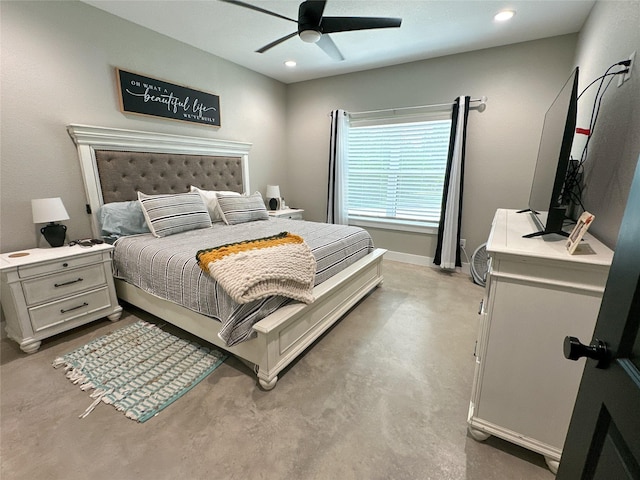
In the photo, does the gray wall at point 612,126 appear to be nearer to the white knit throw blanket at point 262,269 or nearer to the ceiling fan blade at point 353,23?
the ceiling fan blade at point 353,23

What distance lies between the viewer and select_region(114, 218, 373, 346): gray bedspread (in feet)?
5.51

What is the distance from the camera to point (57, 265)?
82.1 inches

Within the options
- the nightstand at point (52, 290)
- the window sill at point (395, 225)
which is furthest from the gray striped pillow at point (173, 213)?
the window sill at point (395, 225)

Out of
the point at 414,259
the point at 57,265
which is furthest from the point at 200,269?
the point at 414,259

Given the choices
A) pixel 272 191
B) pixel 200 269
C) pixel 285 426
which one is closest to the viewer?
pixel 285 426

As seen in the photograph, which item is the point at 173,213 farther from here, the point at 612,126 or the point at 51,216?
the point at 612,126

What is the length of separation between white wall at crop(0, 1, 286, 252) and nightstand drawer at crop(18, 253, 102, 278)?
18.7 inches

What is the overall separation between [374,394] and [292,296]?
30.0 inches

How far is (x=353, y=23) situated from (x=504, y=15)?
1.50 m

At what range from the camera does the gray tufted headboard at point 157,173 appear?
264cm

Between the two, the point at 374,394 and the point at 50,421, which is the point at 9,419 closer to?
the point at 50,421

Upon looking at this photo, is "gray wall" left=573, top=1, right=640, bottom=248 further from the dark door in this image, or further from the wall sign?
the wall sign

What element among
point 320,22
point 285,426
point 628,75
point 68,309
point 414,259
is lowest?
point 285,426

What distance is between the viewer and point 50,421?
4.95ft
